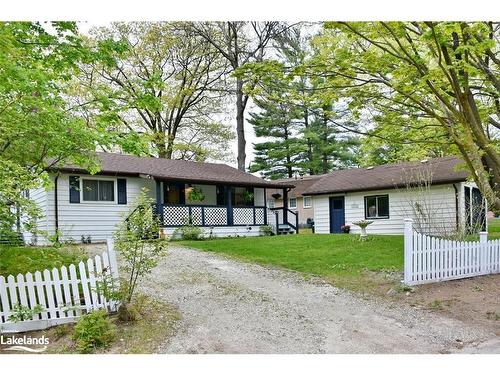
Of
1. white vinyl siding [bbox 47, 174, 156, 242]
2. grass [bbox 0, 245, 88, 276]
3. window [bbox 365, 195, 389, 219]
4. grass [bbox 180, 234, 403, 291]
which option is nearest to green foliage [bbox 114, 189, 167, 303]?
grass [bbox 0, 245, 88, 276]

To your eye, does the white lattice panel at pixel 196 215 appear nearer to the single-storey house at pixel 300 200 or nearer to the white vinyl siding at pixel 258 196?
the white vinyl siding at pixel 258 196

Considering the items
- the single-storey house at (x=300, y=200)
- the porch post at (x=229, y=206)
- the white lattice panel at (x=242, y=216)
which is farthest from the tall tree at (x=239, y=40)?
the single-storey house at (x=300, y=200)

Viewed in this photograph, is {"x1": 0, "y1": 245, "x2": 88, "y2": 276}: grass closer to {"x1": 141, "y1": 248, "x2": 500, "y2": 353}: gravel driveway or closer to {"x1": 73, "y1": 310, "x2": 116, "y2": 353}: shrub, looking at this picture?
{"x1": 73, "y1": 310, "x2": 116, "y2": 353}: shrub

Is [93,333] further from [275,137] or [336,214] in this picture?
[336,214]

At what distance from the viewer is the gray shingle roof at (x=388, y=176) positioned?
413 inches

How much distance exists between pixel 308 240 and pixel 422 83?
4.86m

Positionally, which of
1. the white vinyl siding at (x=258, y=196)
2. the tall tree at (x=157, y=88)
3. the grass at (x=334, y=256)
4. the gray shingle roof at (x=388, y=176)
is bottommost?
the grass at (x=334, y=256)

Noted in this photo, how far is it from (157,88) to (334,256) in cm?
414

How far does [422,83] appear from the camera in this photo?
17.0 feet

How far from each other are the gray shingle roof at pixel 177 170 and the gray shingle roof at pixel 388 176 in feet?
5.19

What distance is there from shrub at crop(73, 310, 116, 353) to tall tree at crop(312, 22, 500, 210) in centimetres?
418

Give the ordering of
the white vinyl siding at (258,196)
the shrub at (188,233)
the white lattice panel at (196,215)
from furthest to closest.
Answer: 1. the white vinyl siding at (258,196)
2. the white lattice panel at (196,215)
3. the shrub at (188,233)

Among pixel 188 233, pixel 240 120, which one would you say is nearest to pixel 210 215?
pixel 188 233

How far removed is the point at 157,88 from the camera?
510cm
